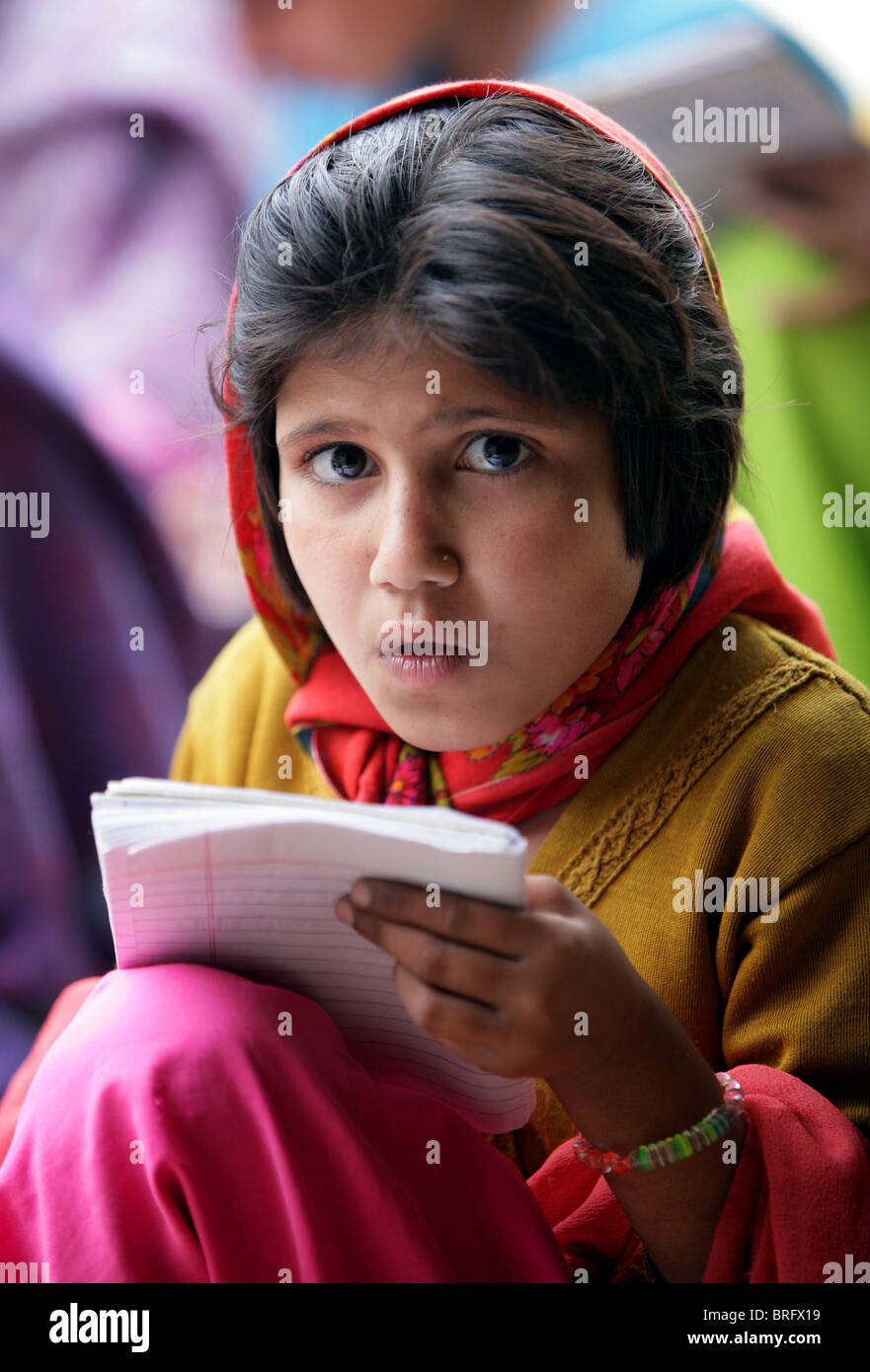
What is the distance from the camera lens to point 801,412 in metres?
1.53

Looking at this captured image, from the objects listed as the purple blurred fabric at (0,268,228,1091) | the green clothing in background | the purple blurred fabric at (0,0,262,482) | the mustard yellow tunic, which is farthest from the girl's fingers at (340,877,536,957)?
the purple blurred fabric at (0,0,262,482)

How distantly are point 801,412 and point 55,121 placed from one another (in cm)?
108

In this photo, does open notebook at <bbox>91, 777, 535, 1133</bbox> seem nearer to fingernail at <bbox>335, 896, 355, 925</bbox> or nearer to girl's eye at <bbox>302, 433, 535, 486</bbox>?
fingernail at <bbox>335, 896, 355, 925</bbox>

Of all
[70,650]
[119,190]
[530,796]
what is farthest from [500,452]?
[119,190]

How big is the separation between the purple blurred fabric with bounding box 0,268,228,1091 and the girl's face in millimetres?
662

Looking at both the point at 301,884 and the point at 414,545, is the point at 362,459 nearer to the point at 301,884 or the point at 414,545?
the point at 414,545

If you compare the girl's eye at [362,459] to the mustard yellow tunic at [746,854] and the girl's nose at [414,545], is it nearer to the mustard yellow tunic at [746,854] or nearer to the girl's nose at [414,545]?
the girl's nose at [414,545]

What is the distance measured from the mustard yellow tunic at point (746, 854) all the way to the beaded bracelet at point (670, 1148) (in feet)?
0.28

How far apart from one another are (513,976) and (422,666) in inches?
8.7

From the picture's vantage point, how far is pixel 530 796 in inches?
35.7

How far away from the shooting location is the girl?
0.66 meters

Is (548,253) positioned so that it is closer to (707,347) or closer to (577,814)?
(707,347)

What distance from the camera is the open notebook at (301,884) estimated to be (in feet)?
1.97

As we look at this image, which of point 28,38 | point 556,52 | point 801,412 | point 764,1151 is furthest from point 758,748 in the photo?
point 28,38
